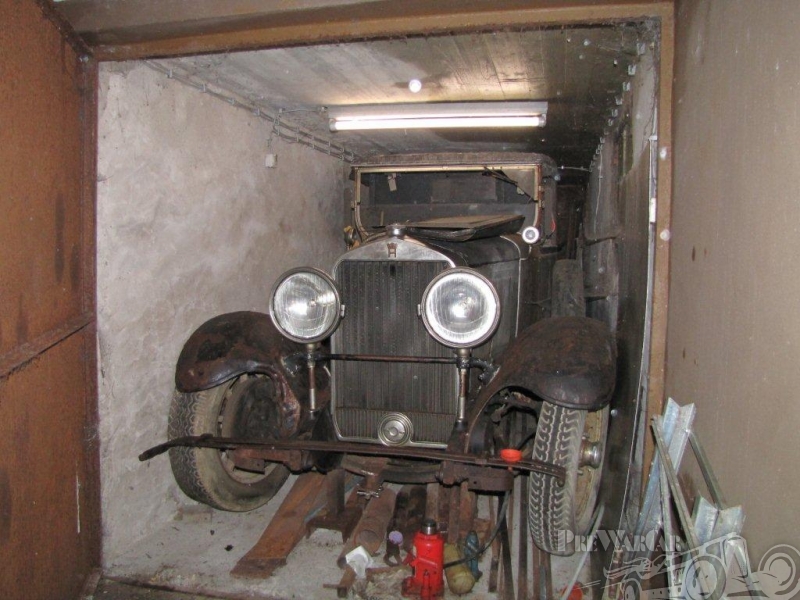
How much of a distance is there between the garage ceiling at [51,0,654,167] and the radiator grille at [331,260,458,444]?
40.8 inches

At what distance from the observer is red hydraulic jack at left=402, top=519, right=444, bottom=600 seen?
7.61 feet

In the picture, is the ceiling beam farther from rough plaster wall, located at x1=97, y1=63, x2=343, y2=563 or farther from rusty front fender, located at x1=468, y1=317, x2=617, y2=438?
rusty front fender, located at x1=468, y1=317, x2=617, y2=438

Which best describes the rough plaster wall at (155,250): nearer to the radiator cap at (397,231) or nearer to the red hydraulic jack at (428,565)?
the radiator cap at (397,231)

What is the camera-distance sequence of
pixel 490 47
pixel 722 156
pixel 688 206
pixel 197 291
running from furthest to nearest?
pixel 197 291 → pixel 490 47 → pixel 688 206 → pixel 722 156

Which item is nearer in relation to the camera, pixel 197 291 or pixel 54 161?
pixel 54 161

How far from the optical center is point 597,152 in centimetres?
505

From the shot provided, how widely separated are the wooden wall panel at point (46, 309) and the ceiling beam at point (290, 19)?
A: 7.2 inches

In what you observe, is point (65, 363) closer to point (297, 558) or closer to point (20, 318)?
point (20, 318)

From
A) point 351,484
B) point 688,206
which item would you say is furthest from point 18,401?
point 688,206

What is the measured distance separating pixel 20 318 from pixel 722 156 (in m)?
2.24

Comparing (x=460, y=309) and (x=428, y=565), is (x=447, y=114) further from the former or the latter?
(x=428, y=565)

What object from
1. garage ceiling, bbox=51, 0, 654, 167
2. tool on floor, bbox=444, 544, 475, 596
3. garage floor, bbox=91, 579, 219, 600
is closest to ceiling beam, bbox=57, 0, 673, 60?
garage ceiling, bbox=51, 0, 654, 167

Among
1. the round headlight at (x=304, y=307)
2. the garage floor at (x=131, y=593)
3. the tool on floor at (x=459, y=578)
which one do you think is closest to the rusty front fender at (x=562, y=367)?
the tool on floor at (x=459, y=578)

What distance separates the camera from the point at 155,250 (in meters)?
2.88
